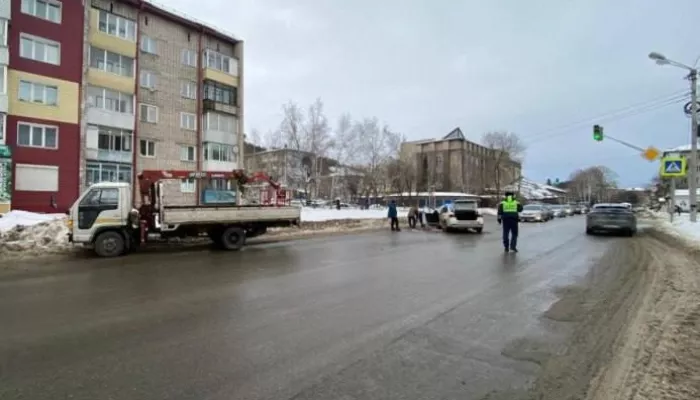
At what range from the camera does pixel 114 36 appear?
111ft

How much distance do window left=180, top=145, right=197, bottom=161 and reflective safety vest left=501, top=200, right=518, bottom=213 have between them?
102 feet

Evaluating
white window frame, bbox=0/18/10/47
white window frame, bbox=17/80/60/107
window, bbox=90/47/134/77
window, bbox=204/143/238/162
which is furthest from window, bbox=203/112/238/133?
white window frame, bbox=0/18/10/47

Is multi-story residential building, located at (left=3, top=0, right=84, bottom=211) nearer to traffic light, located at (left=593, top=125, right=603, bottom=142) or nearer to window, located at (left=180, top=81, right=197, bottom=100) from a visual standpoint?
window, located at (left=180, top=81, right=197, bottom=100)

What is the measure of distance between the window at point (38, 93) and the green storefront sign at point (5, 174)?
12.8ft

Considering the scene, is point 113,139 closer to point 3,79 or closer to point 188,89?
point 3,79

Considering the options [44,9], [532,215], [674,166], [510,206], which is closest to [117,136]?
[44,9]

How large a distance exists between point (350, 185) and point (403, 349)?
213 ft

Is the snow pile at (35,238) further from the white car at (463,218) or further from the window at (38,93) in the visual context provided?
the white car at (463,218)

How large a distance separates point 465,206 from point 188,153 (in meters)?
25.7

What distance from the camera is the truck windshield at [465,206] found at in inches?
942

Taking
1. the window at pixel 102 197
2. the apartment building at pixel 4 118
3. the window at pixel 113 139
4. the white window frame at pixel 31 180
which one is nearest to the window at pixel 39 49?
the apartment building at pixel 4 118

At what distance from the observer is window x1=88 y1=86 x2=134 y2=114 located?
32.6 meters

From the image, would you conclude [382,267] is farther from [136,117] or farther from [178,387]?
[136,117]

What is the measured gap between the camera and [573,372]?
4.30 metres
